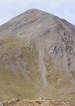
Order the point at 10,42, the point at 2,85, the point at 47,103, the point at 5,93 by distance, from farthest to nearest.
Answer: the point at 10,42 → the point at 2,85 → the point at 5,93 → the point at 47,103

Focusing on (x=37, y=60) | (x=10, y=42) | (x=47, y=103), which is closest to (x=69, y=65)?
(x=37, y=60)

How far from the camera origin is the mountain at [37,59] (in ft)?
383

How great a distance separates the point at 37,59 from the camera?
145 metres

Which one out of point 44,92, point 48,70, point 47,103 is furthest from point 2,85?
point 47,103

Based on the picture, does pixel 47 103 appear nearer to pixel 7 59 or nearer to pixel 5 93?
pixel 5 93

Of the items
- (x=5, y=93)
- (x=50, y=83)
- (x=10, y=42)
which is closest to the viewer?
(x=5, y=93)

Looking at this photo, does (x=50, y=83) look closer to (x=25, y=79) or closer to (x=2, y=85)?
(x=25, y=79)

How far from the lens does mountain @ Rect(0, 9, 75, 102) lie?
117 meters

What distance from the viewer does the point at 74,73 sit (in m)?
134

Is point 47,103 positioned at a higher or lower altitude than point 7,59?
higher

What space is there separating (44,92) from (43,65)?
1050 inches

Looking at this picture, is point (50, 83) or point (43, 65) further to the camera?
point (43, 65)

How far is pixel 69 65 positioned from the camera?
140250 mm

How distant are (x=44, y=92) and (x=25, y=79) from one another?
15659mm
